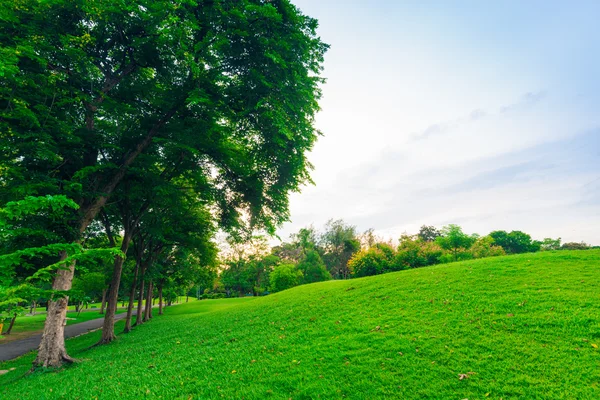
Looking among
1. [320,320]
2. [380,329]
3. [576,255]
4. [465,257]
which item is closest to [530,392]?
[380,329]

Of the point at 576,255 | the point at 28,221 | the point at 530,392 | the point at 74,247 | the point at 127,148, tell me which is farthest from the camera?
the point at 576,255

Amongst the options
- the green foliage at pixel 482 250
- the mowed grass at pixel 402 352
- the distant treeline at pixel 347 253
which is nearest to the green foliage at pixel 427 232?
the distant treeline at pixel 347 253

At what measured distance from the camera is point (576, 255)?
43.5ft

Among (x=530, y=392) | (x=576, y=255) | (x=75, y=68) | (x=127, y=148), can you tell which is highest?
(x=75, y=68)

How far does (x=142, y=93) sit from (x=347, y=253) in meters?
51.1

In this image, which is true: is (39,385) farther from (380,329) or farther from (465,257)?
(465,257)

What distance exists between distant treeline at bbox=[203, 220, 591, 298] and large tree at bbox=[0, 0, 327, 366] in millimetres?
7230

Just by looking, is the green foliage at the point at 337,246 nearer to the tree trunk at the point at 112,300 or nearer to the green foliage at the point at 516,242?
the green foliage at the point at 516,242

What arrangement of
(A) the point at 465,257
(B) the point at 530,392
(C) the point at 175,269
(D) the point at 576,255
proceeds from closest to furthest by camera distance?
(B) the point at 530,392 < (D) the point at 576,255 < (A) the point at 465,257 < (C) the point at 175,269

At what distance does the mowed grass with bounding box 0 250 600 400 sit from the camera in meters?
5.69

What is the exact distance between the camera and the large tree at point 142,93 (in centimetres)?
845

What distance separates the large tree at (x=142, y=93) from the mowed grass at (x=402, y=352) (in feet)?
16.5

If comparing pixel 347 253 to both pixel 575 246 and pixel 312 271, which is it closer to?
pixel 312 271

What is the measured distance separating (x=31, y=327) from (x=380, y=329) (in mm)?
37432
